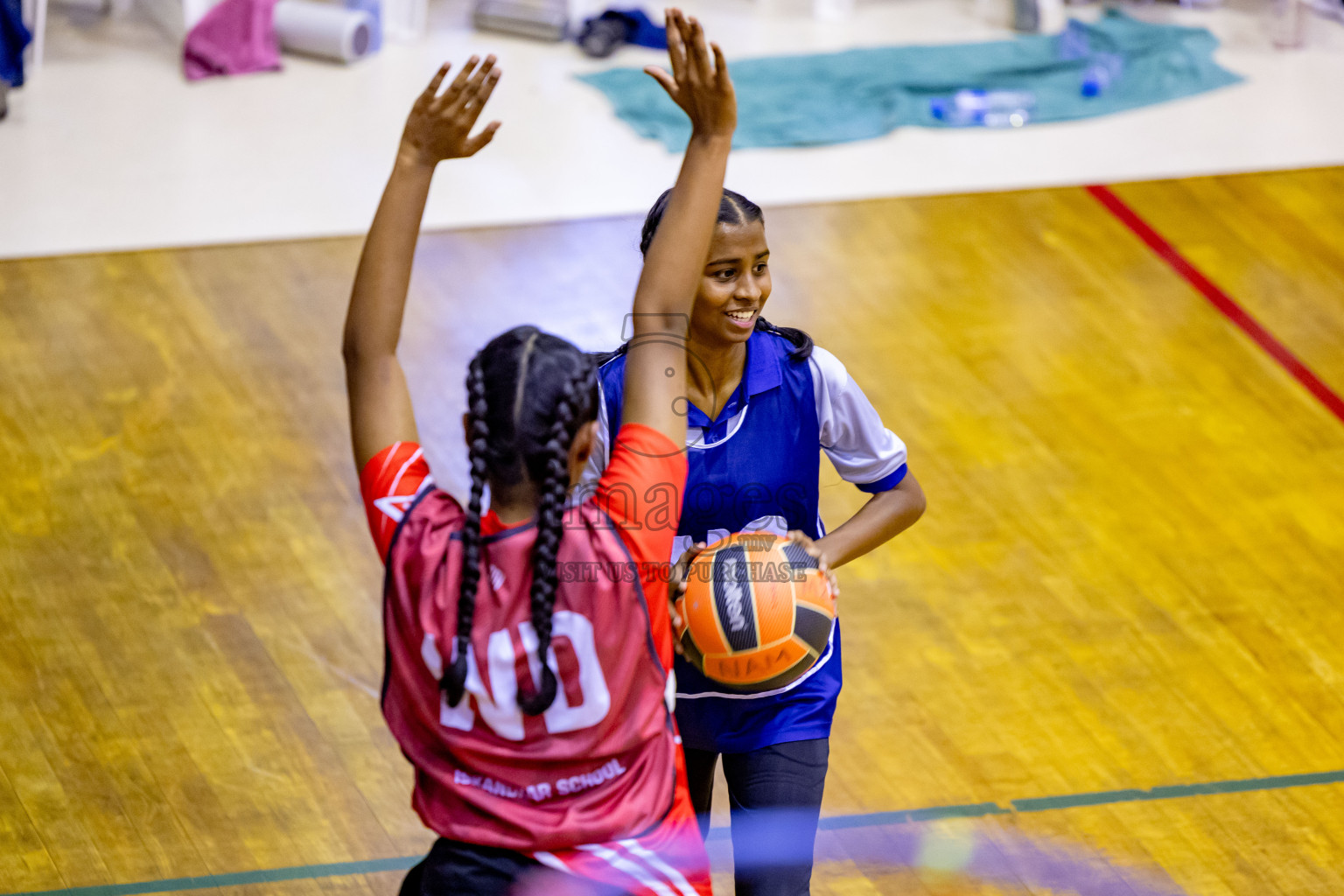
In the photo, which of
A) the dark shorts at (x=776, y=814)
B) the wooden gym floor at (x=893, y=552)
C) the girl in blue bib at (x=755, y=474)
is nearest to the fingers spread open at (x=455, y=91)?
the girl in blue bib at (x=755, y=474)

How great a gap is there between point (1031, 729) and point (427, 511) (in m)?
2.13

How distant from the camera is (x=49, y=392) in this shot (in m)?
4.35

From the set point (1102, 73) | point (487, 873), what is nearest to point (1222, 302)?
point (1102, 73)

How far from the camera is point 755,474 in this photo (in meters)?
2.21

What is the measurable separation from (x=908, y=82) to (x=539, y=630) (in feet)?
18.1

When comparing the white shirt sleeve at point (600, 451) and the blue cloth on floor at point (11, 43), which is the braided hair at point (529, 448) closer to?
the white shirt sleeve at point (600, 451)

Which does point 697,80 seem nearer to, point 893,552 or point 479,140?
point 479,140

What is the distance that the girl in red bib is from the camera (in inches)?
61.4

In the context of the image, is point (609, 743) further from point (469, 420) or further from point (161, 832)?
point (161, 832)

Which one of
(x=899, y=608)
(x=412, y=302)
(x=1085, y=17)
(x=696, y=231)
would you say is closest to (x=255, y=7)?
(x=412, y=302)

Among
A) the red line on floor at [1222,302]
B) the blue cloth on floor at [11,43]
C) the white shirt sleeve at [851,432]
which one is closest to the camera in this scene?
the white shirt sleeve at [851,432]

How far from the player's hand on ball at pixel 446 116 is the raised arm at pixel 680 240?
207 mm

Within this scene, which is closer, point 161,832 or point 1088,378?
point 161,832

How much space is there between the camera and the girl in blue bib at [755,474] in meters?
2.15
